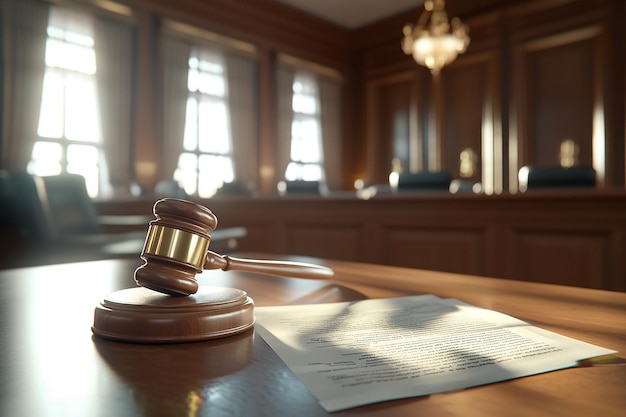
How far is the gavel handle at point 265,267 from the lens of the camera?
2.25 ft

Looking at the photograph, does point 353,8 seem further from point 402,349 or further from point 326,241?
point 402,349

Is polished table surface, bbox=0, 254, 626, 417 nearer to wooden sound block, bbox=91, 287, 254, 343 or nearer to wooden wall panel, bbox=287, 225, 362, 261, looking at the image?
wooden sound block, bbox=91, 287, 254, 343

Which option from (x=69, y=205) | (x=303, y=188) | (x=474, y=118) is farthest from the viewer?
(x=474, y=118)

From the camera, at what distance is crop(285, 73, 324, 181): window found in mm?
8438

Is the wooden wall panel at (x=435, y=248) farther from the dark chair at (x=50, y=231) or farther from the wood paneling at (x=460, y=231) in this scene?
the dark chair at (x=50, y=231)

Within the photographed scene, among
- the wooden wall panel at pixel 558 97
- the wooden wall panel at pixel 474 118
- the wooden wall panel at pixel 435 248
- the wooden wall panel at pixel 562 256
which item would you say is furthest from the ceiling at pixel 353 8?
the wooden wall panel at pixel 562 256

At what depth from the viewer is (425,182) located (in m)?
3.56

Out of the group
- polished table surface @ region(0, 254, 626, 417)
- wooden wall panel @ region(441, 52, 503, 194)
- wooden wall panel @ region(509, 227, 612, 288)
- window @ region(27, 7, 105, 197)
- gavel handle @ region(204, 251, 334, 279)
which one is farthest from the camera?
wooden wall panel @ region(441, 52, 503, 194)

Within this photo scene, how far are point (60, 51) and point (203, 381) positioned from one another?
628 cm

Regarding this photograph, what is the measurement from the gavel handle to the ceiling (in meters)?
7.67

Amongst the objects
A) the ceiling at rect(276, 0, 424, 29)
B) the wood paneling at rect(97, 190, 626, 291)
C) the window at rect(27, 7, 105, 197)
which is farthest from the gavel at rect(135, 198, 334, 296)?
the ceiling at rect(276, 0, 424, 29)

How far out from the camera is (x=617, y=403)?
1.23 ft

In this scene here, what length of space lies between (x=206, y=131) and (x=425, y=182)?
4324 millimetres

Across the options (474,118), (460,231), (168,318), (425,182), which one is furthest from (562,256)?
(474,118)
